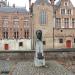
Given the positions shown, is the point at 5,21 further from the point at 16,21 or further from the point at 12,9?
the point at 12,9

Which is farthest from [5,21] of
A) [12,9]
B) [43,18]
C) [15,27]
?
[43,18]

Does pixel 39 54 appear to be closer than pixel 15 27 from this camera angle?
Yes

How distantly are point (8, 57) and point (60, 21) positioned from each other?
20.9 metres

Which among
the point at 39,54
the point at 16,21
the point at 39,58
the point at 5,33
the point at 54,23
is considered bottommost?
the point at 39,58

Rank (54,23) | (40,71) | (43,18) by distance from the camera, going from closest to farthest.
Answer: (40,71) < (43,18) < (54,23)

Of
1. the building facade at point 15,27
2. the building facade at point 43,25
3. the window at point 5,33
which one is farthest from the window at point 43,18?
the window at point 5,33

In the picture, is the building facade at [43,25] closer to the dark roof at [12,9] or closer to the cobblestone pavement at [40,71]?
the dark roof at [12,9]

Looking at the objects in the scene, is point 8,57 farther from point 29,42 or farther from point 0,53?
point 29,42

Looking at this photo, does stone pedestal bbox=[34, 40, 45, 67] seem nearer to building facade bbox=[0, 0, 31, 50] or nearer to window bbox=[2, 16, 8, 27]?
building facade bbox=[0, 0, 31, 50]

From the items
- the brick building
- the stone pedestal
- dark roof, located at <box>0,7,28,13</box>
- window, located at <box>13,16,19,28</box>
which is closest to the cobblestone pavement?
the stone pedestal

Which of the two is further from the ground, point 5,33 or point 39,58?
point 5,33

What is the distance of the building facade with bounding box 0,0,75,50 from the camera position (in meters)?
50.2

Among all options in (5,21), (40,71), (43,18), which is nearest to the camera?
(40,71)

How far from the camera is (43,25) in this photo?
165 feet
